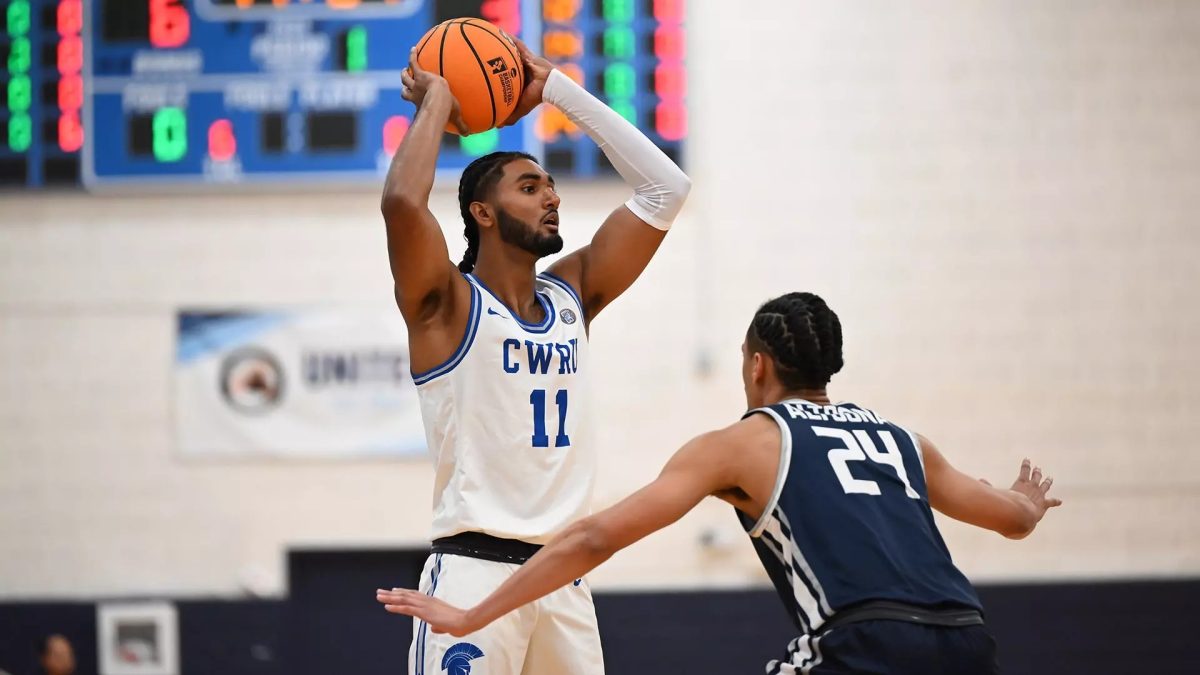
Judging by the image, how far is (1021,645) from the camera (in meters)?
9.59

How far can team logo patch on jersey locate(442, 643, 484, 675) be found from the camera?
3674mm

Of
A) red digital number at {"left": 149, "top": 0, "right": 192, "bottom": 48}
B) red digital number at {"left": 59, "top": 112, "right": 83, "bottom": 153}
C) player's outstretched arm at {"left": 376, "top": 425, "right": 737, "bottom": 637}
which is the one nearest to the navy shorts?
player's outstretched arm at {"left": 376, "top": 425, "right": 737, "bottom": 637}

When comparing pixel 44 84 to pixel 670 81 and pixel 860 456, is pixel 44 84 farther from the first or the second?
pixel 860 456

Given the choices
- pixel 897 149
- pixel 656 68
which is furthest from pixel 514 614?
pixel 897 149

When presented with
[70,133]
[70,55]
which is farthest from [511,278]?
[70,55]

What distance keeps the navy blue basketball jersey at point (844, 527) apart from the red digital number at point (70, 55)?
26.0ft

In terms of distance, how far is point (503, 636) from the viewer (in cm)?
371

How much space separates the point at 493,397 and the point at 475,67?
1.07m

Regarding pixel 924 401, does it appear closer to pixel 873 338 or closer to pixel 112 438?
pixel 873 338

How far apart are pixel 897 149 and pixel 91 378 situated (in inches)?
242

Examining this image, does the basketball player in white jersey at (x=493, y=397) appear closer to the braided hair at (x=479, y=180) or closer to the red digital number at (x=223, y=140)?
the braided hair at (x=479, y=180)

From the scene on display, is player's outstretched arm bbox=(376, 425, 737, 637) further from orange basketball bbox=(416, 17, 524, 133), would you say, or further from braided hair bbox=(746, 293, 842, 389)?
orange basketball bbox=(416, 17, 524, 133)

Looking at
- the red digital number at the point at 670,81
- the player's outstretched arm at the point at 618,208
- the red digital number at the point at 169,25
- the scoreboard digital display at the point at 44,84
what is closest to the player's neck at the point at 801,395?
the player's outstretched arm at the point at 618,208

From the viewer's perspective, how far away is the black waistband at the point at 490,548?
3.80 meters
